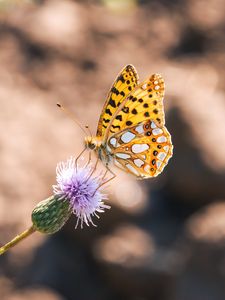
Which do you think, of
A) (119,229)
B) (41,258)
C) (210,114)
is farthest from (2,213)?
(210,114)

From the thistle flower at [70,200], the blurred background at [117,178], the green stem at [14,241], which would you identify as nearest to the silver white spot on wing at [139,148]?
the thistle flower at [70,200]

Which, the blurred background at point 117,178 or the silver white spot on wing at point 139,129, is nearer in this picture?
the silver white spot on wing at point 139,129

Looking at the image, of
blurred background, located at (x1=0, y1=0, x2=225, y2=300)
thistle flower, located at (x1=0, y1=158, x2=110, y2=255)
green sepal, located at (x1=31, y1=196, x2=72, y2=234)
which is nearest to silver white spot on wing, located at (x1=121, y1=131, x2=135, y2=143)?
thistle flower, located at (x1=0, y1=158, x2=110, y2=255)

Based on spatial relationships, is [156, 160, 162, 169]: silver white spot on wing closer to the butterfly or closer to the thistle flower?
the butterfly

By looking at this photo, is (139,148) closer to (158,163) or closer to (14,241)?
(158,163)

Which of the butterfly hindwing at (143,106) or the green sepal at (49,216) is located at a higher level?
the butterfly hindwing at (143,106)

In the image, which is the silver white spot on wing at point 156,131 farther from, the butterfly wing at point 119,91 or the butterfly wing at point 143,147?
the butterfly wing at point 119,91

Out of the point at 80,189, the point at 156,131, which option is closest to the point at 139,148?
the point at 156,131
